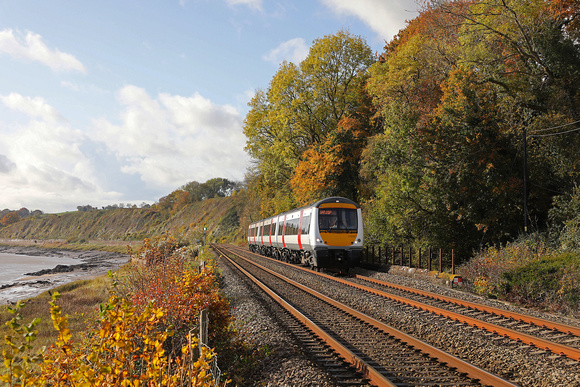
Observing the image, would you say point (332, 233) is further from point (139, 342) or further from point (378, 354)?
point (139, 342)

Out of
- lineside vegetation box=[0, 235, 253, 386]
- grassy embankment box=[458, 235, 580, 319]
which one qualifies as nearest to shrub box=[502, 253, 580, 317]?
→ grassy embankment box=[458, 235, 580, 319]

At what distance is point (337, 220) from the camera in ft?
60.7

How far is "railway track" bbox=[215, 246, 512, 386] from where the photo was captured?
5422 millimetres

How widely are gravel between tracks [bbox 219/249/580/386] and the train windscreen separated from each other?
23.7 ft

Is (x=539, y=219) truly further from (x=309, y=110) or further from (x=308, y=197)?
(x=309, y=110)

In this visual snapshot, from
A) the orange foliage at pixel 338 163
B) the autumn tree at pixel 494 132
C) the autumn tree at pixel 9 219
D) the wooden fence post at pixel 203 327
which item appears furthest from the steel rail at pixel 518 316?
the autumn tree at pixel 9 219

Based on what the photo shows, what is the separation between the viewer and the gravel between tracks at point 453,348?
218 inches

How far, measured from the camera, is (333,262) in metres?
18.3

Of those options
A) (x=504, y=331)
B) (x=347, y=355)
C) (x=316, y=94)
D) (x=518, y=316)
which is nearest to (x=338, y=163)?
(x=316, y=94)

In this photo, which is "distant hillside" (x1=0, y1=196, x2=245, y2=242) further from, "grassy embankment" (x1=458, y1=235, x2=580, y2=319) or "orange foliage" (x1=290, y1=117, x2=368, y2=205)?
"grassy embankment" (x1=458, y1=235, x2=580, y2=319)

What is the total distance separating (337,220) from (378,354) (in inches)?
476

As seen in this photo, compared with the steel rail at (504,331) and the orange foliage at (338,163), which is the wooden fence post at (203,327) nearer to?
the steel rail at (504,331)

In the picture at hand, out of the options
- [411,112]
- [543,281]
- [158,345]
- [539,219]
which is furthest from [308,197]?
[158,345]

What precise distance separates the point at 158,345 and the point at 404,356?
4302 mm
